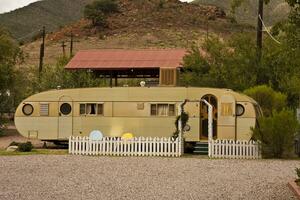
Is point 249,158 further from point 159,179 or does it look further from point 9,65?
point 9,65

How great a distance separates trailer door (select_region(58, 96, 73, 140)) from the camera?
24.2 meters

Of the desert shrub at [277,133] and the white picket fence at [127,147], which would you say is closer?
the desert shrub at [277,133]

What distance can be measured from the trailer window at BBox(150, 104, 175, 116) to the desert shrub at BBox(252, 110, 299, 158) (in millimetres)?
3641

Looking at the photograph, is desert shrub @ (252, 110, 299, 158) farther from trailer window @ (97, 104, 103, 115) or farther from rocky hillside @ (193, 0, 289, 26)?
trailer window @ (97, 104, 103, 115)

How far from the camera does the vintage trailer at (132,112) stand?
74.6 ft

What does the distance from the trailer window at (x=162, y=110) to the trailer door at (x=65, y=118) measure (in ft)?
11.3

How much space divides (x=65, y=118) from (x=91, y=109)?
115cm

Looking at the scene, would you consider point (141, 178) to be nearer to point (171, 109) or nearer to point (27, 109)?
point (171, 109)

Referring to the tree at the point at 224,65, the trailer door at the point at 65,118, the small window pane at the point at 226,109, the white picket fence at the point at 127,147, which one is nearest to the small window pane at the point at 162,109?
the white picket fence at the point at 127,147

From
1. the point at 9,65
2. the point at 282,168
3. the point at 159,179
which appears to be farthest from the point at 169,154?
the point at 9,65

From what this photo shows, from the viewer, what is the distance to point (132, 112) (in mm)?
23672

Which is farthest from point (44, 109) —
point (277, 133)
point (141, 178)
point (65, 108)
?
point (141, 178)

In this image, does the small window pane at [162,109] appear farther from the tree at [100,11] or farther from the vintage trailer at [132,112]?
the tree at [100,11]

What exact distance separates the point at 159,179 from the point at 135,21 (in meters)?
85.7
